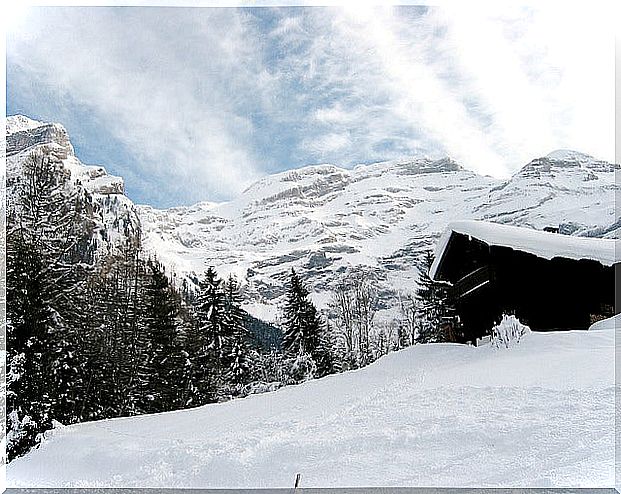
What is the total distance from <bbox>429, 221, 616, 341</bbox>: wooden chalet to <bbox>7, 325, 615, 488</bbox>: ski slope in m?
1.62

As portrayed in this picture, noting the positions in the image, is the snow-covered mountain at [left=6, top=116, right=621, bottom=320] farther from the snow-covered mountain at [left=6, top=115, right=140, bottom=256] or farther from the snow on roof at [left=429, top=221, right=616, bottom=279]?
the snow on roof at [left=429, top=221, right=616, bottom=279]

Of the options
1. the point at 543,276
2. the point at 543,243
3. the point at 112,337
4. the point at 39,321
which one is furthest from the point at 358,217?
the point at 39,321

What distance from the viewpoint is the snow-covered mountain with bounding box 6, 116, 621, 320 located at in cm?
5466

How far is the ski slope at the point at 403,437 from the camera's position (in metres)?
3.64

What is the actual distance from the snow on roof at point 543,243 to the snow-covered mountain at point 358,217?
32.5 meters

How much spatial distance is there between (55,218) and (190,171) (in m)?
4.13

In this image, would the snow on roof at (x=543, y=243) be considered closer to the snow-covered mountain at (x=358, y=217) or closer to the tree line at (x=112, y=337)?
the tree line at (x=112, y=337)

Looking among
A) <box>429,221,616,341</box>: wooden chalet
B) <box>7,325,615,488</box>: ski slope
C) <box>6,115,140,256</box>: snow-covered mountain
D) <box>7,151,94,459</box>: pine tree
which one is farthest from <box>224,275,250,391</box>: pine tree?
<box>7,325,615,488</box>: ski slope

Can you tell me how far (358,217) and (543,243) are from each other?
7771 centimetres

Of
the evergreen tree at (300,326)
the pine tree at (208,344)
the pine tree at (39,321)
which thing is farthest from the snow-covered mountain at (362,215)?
the pine tree at (39,321)

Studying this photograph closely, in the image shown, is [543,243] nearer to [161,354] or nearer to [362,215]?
[161,354]

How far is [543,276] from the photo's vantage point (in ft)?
27.0

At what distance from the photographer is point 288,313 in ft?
59.1

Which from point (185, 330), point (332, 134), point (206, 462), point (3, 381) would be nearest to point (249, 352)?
point (185, 330)
